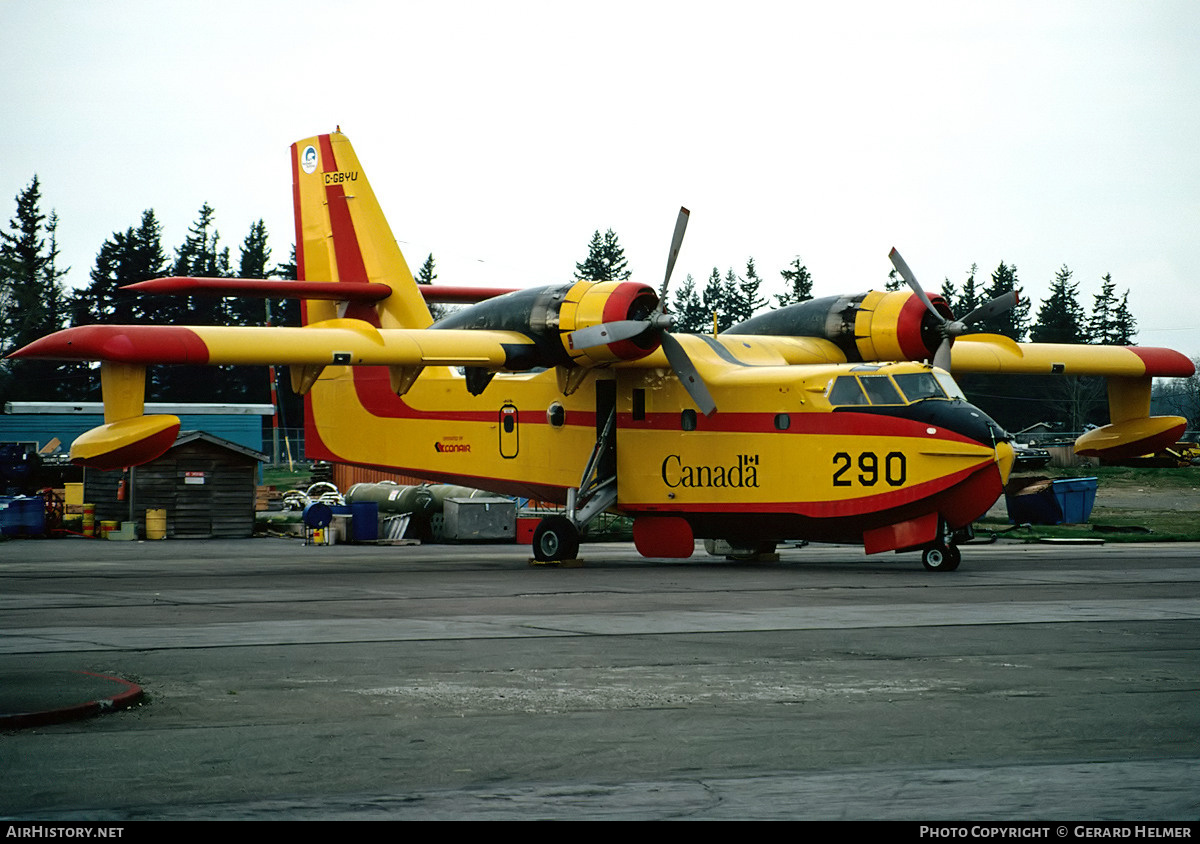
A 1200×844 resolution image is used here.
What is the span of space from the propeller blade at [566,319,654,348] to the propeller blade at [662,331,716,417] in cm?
73

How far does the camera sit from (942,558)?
20.9m

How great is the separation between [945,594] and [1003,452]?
4.29 meters

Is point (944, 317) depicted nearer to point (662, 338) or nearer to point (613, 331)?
point (662, 338)

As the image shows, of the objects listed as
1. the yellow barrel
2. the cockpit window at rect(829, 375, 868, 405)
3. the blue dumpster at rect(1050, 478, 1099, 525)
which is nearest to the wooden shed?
the yellow barrel

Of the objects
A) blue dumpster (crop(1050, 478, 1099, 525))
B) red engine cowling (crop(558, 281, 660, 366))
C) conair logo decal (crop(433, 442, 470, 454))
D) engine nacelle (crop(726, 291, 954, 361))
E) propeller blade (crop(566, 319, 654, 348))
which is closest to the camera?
propeller blade (crop(566, 319, 654, 348))

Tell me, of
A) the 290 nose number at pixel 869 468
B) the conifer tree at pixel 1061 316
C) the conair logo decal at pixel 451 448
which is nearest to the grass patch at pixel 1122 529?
the 290 nose number at pixel 869 468

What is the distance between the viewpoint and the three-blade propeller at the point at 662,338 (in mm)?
21812

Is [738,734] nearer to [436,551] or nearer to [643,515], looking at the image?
[643,515]

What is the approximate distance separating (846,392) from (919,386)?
46.9 inches

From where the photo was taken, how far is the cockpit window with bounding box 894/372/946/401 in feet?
68.9

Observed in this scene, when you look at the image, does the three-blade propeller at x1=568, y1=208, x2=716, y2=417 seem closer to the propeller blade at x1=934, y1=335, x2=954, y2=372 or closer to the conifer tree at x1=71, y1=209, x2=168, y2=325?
the propeller blade at x1=934, y1=335, x2=954, y2=372

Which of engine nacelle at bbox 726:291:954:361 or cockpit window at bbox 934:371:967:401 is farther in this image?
engine nacelle at bbox 726:291:954:361

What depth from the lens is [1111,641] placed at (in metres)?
11.8

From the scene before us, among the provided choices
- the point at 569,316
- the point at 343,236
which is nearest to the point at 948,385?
the point at 569,316
